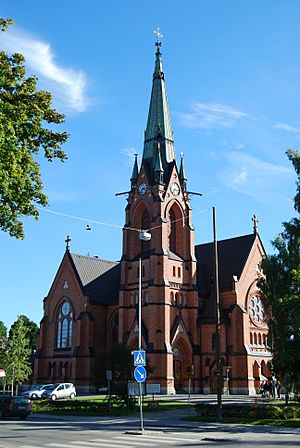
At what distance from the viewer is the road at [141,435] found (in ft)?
55.1

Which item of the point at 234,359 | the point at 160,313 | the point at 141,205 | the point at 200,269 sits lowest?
the point at 234,359

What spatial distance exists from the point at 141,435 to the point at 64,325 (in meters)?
46.2

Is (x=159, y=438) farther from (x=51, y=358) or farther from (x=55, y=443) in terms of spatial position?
(x=51, y=358)

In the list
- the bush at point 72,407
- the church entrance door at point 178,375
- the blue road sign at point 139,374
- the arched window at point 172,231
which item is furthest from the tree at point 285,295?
the arched window at point 172,231

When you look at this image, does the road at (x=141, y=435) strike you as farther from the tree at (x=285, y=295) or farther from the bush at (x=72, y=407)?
the tree at (x=285, y=295)

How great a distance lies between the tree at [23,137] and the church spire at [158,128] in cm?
4134

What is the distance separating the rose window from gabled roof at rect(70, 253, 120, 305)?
16107mm

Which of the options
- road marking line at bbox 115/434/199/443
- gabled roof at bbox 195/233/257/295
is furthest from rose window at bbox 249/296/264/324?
road marking line at bbox 115/434/199/443

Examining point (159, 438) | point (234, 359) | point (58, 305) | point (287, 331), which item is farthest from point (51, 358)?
point (159, 438)

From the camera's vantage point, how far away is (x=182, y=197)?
204 feet

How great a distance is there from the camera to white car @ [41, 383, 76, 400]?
46.7 m

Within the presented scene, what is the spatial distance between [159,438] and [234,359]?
37298mm

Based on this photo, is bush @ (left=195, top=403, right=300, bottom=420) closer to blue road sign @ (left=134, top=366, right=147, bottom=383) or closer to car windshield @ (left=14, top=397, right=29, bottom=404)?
blue road sign @ (left=134, top=366, right=147, bottom=383)

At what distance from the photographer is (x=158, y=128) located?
207 ft
